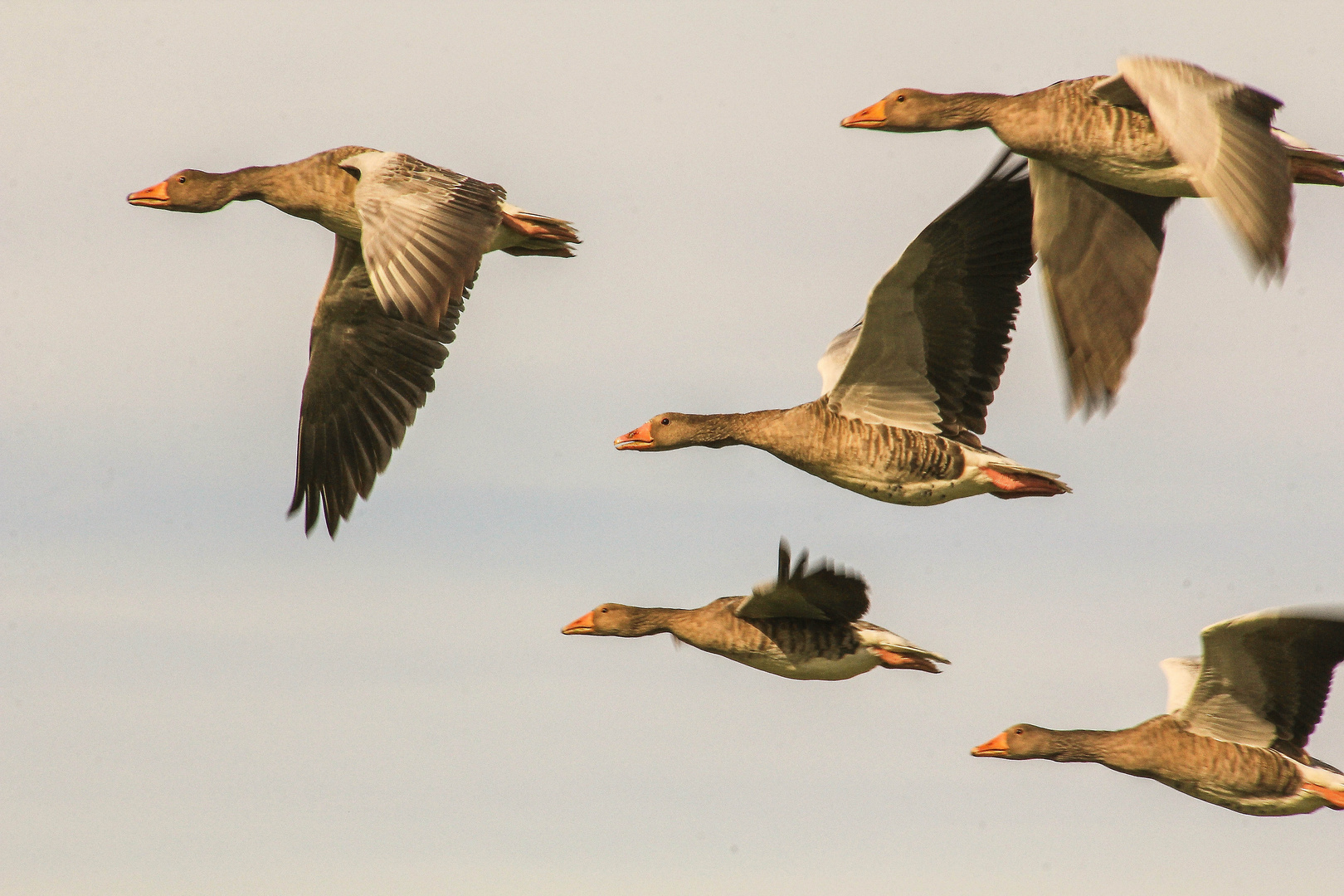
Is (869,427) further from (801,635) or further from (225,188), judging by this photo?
(225,188)

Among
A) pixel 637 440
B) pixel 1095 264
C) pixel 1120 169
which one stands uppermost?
pixel 1120 169

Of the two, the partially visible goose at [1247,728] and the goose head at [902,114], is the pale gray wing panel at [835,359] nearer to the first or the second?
the goose head at [902,114]

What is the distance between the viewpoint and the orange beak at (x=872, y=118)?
1395 cm

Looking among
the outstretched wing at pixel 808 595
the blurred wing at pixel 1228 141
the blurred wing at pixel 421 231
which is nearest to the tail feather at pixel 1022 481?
the outstretched wing at pixel 808 595

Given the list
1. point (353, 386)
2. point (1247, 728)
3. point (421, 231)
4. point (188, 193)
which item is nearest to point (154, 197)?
point (188, 193)

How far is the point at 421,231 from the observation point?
13.0m

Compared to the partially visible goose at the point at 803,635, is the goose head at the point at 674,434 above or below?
above

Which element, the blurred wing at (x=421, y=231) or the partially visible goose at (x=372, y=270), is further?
the partially visible goose at (x=372, y=270)

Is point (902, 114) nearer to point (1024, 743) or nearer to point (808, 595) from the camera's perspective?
point (808, 595)

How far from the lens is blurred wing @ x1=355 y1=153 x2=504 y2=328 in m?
12.3

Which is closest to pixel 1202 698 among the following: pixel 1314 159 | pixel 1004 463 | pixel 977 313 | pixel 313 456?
pixel 1004 463

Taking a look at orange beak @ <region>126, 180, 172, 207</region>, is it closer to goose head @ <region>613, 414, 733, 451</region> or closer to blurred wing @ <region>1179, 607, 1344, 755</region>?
goose head @ <region>613, 414, 733, 451</region>

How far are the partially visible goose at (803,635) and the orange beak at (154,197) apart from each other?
6045 mm

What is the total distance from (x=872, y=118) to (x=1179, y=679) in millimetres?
5494
